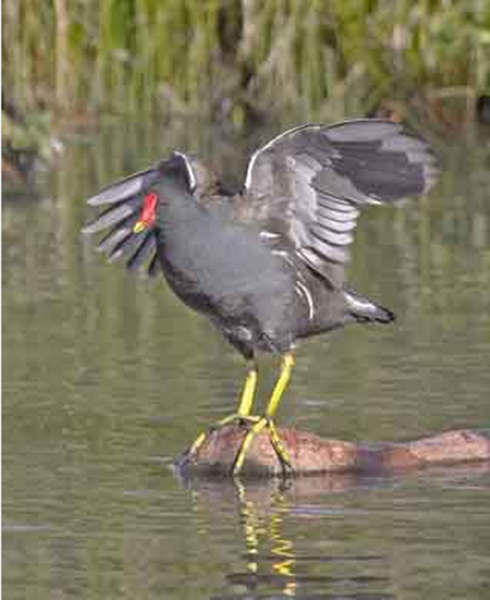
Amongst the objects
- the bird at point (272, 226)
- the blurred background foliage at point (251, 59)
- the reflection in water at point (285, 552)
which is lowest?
the reflection in water at point (285, 552)

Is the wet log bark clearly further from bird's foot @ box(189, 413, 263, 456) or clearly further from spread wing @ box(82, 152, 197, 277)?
spread wing @ box(82, 152, 197, 277)

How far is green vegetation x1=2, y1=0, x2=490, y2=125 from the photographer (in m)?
20.7

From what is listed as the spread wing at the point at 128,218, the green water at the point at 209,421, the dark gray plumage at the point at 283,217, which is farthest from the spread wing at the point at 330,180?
the green water at the point at 209,421

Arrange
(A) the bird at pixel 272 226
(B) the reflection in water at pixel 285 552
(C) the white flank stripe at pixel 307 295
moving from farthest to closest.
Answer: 1. (C) the white flank stripe at pixel 307 295
2. (A) the bird at pixel 272 226
3. (B) the reflection in water at pixel 285 552

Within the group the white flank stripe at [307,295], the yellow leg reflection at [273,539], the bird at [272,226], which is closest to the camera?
the yellow leg reflection at [273,539]

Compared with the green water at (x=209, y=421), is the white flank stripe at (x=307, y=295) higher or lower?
higher

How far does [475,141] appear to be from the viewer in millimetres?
20781

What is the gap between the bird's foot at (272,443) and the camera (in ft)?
29.5

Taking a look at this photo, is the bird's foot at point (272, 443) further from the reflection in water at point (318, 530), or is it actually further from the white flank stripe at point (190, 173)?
the white flank stripe at point (190, 173)

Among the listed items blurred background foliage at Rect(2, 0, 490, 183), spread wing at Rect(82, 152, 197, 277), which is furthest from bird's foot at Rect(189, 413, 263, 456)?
blurred background foliage at Rect(2, 0, 490, 183)

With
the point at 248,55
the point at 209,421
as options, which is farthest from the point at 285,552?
the point at 248,55

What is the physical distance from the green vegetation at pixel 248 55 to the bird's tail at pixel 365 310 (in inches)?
433

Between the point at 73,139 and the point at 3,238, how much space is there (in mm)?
5910

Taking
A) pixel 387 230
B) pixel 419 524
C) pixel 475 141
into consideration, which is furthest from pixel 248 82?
pixel 419 524
